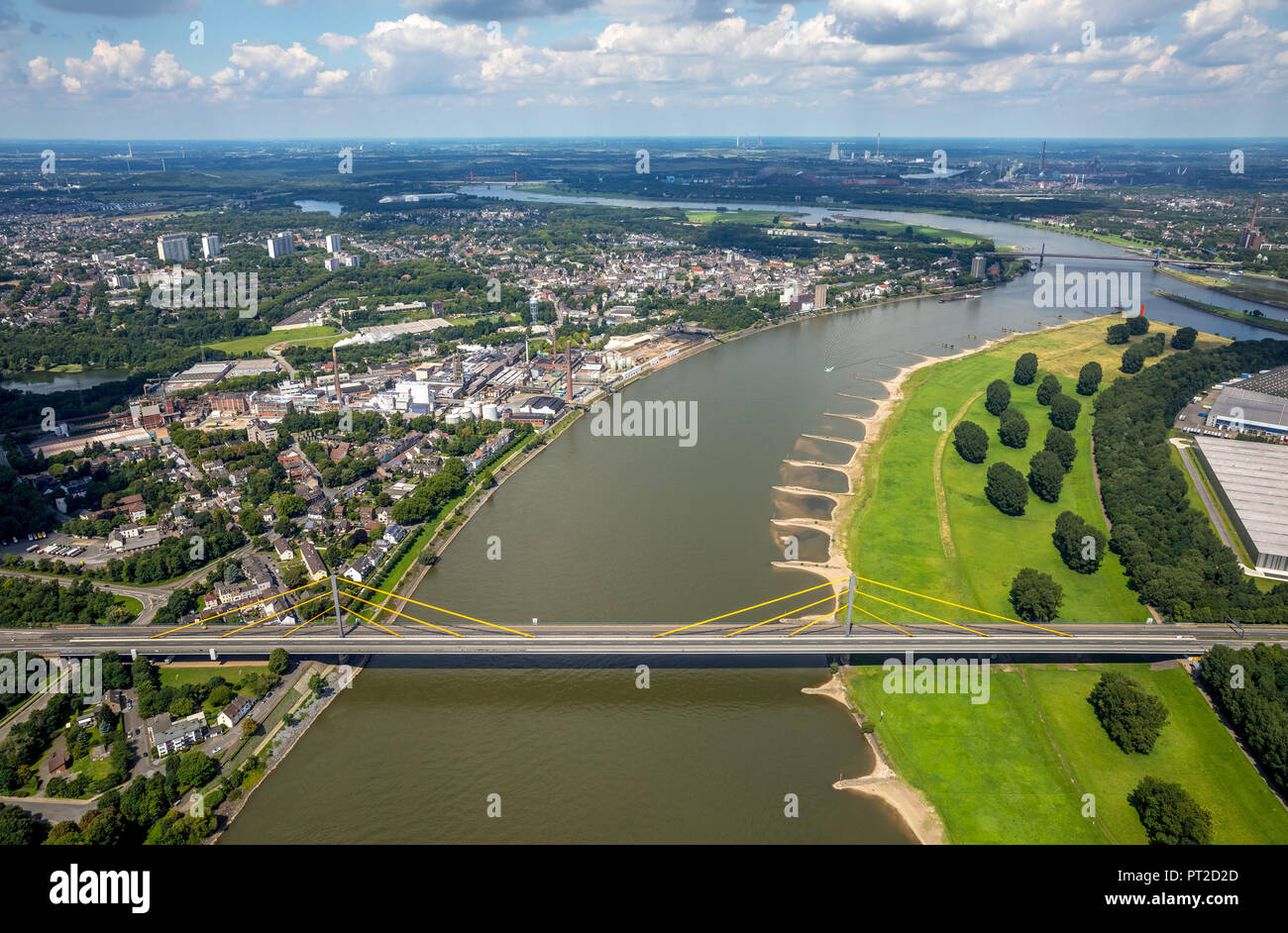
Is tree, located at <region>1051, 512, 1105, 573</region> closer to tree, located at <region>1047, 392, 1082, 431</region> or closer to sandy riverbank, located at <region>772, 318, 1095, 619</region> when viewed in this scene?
sandy riverbank, located at <region>772, 318, 1095, 619</region>

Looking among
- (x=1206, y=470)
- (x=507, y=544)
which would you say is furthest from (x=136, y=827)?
(x=1206, y=470)

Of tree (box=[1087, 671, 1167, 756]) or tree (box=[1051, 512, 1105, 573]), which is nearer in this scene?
tree (box=[1087, 671, 1167, 756])

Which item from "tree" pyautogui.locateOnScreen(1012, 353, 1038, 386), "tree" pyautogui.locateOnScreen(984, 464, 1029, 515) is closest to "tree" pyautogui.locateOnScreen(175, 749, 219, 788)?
"tree" pyautogui.locateOnScreen(984, 464, 1029, 515)

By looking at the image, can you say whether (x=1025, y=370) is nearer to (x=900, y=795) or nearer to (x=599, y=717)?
(x=900, y=795)

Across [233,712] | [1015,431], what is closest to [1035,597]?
[1015,431]

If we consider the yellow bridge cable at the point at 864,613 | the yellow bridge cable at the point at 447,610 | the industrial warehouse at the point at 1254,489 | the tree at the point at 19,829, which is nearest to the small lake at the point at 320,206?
the yellow bridge cable at the point at 447,610
